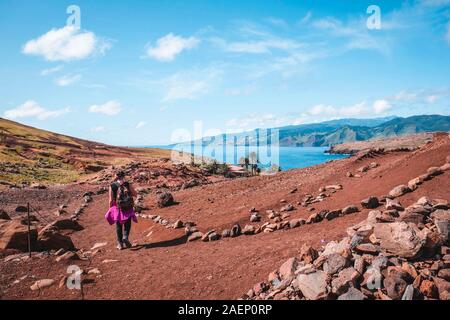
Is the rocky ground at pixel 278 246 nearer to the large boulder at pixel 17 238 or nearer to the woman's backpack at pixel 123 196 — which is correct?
the large boulder at pixel 17 238

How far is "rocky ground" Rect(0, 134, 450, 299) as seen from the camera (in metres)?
6.90

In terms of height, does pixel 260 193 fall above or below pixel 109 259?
above

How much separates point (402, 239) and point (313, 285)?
234 centimetres

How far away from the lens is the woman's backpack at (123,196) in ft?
41.9

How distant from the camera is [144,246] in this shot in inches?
514

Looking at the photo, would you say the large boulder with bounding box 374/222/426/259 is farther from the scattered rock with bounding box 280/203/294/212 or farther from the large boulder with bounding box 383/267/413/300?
the scattered rock with bounding box 280/203/294/212

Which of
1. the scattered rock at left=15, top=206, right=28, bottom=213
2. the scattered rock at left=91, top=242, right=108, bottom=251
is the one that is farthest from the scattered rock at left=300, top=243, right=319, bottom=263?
the scattered rock at left=15, top=206, right=28, bottom=213

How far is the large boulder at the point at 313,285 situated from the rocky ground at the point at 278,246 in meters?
0.02

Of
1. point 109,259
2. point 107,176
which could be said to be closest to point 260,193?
point 109,259

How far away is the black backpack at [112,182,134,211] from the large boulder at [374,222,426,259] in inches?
353

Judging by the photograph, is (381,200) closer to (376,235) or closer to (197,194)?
(376,235)

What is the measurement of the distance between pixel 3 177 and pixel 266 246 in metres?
39.5

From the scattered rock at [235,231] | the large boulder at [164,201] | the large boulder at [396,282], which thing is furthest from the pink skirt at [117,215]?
the large boulder at [396,282]

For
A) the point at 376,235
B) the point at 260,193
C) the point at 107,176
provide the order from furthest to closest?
the point at 107,176 → the point at 260,193 → the point at 376,235
